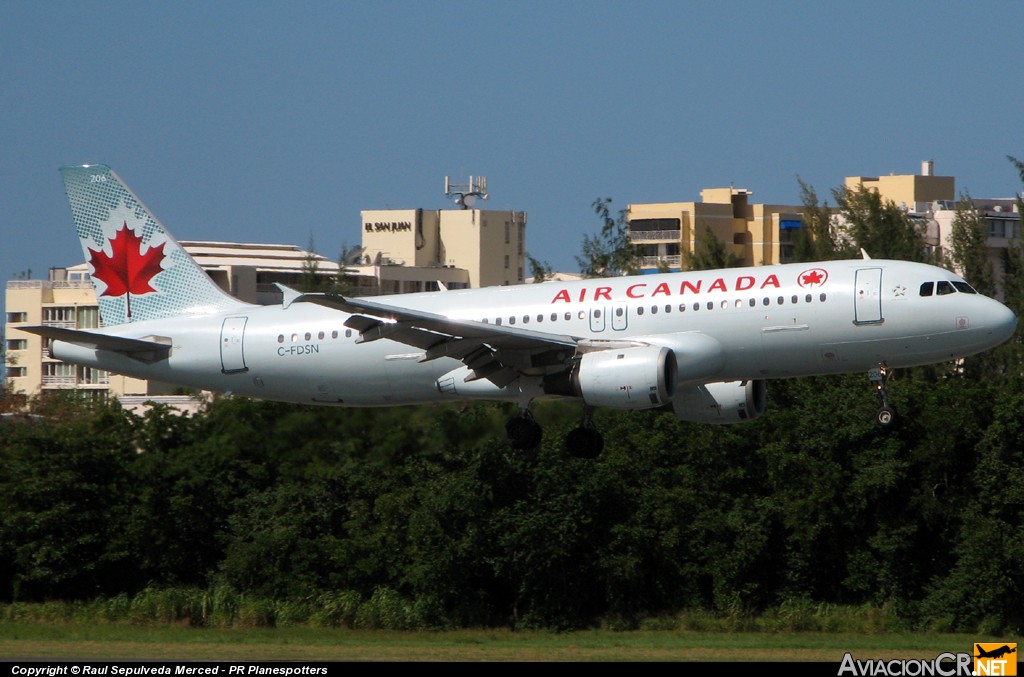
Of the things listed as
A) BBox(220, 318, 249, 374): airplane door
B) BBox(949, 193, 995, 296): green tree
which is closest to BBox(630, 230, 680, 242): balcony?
BBox(949, 193, 995, 296): green tree

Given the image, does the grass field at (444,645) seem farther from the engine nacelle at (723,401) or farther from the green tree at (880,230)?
the green tree at (880,230)

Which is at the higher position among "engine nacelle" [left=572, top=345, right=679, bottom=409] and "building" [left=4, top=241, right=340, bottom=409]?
"building" [left=4, top=241, right=340, bottom=409]

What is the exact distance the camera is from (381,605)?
186 feet

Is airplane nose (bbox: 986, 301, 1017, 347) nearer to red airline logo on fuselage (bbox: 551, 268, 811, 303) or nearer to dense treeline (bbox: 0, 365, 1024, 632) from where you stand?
red airline logo on fuselage (bbox: 551, 268, 811, 303)

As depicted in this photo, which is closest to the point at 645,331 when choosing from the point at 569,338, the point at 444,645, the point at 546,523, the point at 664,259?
the point at 569,338

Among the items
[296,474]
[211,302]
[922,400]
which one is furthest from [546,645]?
[922,400]

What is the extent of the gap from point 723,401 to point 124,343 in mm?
15606

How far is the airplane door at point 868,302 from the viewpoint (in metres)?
35.7

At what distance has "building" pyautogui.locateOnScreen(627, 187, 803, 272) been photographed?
161m

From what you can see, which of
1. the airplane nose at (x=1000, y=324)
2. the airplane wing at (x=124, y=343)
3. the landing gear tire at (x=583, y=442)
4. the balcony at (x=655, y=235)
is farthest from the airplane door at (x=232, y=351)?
the balcony at (x=655, y=235)

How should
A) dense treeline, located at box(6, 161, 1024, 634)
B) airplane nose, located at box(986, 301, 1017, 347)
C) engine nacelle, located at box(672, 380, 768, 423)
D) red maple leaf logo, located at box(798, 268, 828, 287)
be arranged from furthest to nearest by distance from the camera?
dense treeline, located at box(6, 161, 1024, 634) < engine nacelle, located at box(672, 380, 768, 423) < red maple leaf logo, located at box(798, 268, 828, 287) < airplane nose, located at box(986, 301, 1017, 347)

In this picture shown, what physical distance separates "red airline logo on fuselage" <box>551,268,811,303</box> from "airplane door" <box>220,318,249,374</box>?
8488mm

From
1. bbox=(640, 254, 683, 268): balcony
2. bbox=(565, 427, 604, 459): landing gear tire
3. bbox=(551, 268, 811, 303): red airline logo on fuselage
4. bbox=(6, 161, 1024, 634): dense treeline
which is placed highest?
bbox=(640, 254, 683, 268): balcony

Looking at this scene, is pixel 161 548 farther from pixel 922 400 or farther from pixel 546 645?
pixel 922 400
